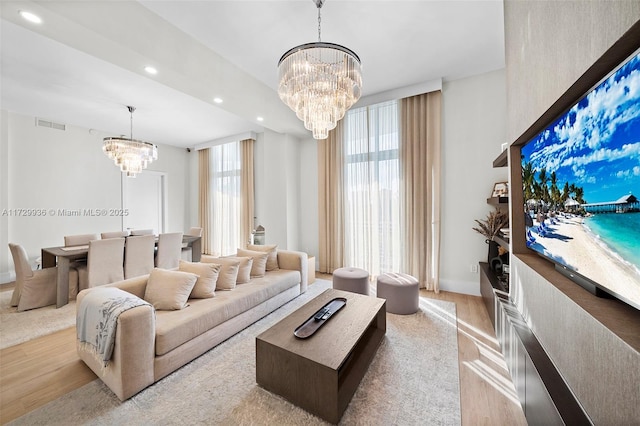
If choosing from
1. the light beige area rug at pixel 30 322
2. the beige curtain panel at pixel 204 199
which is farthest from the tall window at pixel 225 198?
the light beige area rug at pixel 30 322

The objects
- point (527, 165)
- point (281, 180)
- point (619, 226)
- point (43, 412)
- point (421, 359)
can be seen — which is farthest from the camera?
point (281, 180)

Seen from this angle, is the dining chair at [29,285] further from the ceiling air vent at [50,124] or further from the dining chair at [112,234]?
the ceiling air vent at [50,124]

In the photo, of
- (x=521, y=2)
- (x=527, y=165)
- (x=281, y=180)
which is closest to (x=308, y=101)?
(x=521, y=2)

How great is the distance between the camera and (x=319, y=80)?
1.99 m

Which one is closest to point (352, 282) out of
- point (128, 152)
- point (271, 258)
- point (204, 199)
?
point (271, 258)

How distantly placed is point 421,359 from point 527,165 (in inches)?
68.2

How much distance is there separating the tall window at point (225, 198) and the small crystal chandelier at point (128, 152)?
6.89 ft

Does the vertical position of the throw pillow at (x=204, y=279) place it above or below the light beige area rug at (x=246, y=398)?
above

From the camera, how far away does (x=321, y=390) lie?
1.45 metres

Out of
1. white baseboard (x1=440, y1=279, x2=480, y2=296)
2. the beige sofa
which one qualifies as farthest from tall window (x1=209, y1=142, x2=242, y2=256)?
white baseboard (x1=440, y1=279, x2=480, y2=296)

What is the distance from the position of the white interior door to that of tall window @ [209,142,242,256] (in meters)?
1.35

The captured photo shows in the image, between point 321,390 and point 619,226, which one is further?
point 321,390

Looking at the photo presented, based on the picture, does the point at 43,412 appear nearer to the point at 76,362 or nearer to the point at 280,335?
the point at 76,362

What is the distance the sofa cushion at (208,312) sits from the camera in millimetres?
1843
